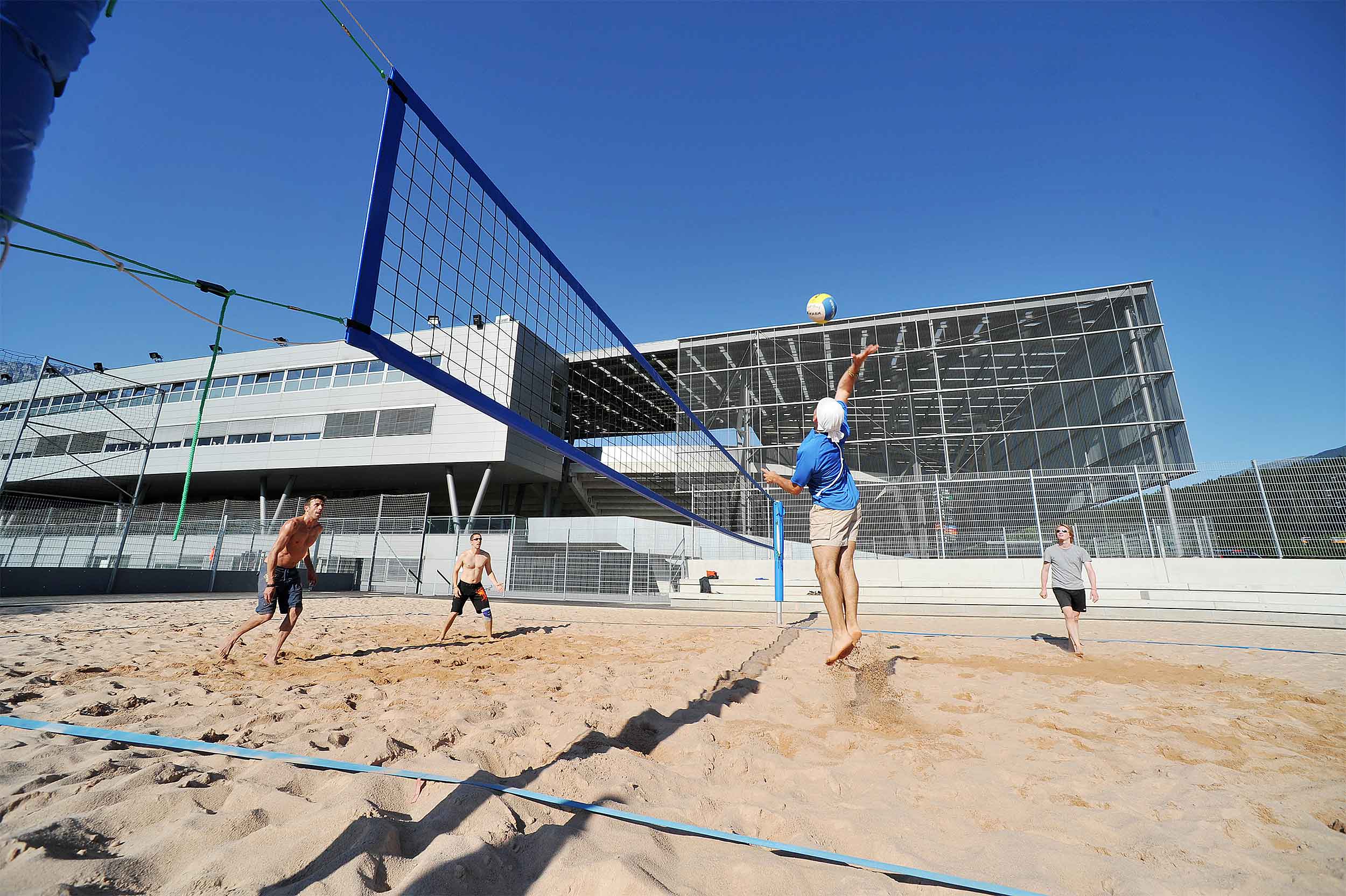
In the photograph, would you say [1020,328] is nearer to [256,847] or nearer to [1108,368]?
[1108,368]

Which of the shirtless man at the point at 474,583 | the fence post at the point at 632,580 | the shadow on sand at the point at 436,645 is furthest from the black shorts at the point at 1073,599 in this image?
the fence post at the point at 632,580

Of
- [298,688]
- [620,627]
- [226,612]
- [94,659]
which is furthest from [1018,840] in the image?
[226,612]

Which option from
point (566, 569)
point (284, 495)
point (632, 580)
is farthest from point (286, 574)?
point (284, 495)

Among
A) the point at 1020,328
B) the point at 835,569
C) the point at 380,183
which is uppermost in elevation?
the point at 1020,328

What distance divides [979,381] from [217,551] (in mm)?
27610

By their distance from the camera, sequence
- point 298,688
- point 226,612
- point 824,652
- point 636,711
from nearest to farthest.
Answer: point 636,711 < point 298,688 < point 824,652 < point 226,612

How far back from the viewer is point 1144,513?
10344 millimetres

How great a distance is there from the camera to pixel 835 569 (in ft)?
10.9

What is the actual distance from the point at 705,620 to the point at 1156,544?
8.88 meters

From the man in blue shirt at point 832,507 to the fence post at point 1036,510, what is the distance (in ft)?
32.6

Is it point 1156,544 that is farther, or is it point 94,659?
point 1156,544

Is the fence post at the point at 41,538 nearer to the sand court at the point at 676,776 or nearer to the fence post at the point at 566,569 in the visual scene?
the fence post at the point at 566,569

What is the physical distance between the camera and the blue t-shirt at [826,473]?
331cm

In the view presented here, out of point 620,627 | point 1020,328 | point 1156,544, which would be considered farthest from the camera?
point 1020,328
